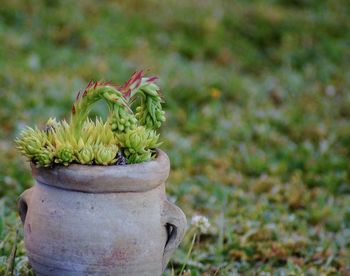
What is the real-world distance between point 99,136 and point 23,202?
45cm

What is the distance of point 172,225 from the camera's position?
3.06m

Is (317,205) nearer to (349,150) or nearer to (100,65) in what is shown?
(349,150)

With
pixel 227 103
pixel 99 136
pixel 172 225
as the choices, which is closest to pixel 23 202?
pixel 99 136

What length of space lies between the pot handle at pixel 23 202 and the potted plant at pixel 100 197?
3 centimetres

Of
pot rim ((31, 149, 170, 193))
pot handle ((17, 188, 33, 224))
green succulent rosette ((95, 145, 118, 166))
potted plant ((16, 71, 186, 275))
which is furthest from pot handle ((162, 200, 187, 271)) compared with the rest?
pot handle ((17, 188, 33, 224))

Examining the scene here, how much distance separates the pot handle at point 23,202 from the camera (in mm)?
3116

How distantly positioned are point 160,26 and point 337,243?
216 inches

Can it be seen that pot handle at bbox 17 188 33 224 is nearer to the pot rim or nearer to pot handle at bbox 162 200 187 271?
the pot rim

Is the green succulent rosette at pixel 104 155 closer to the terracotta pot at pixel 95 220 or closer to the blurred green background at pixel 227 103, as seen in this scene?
the terracotta pot at pixel 95 220

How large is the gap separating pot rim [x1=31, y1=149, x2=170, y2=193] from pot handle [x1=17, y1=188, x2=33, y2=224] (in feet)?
0.65

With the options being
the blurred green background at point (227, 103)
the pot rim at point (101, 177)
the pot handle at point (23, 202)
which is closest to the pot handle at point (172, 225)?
the pot rim at point (101, 177)

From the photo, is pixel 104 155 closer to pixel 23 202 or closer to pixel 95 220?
pixel 95 220

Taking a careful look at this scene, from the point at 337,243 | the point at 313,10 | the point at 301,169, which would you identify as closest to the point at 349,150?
the point at 301,169

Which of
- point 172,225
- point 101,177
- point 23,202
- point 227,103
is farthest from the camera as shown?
point 227,103
